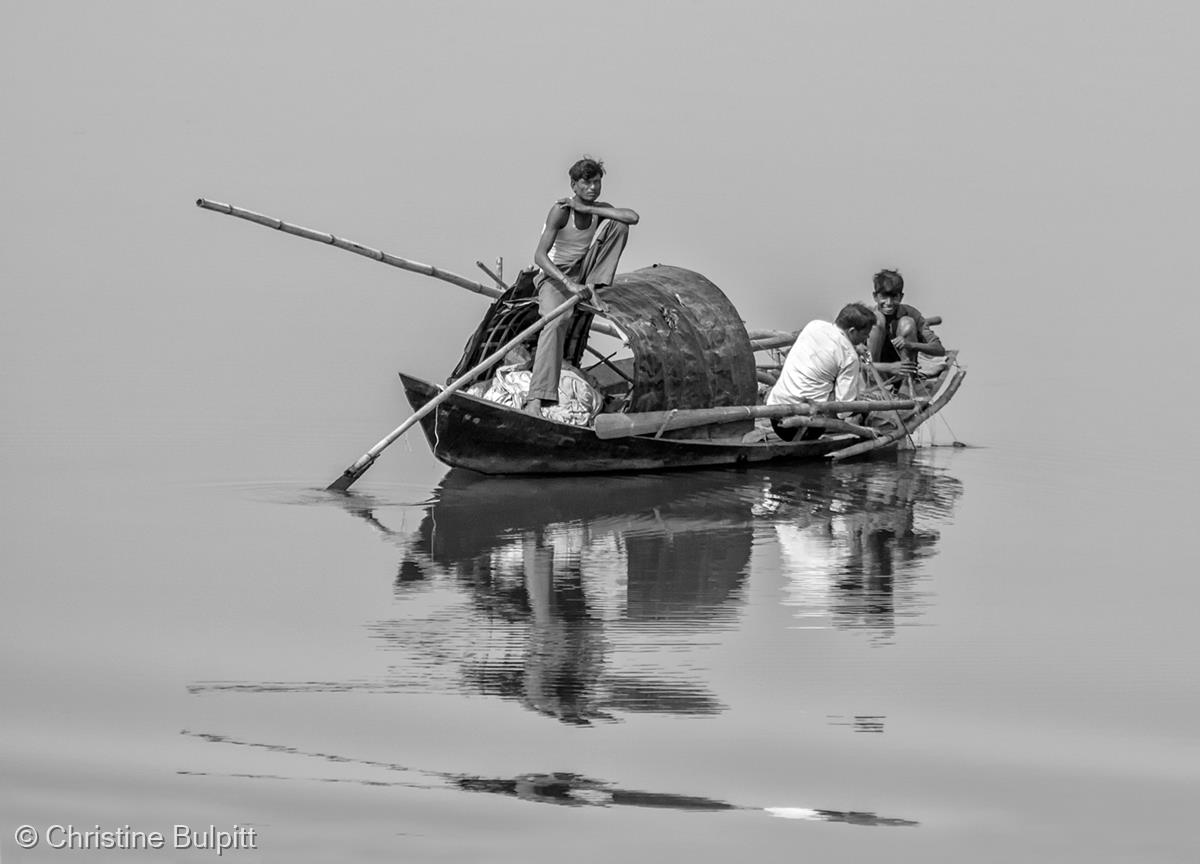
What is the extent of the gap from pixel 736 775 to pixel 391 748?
1199 mm

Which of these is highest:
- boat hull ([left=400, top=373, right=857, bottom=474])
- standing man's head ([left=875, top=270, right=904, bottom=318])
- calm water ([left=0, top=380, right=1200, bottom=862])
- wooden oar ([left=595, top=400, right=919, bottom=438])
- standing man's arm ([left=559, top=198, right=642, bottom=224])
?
standing man's arm ([left=559, top=198, right=642, bottom=224])

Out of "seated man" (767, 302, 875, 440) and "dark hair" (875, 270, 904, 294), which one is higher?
"dark hair" (875, 270, 904, 294)

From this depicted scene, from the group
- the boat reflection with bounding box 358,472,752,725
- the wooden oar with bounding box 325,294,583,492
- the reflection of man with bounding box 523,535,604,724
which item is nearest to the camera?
the reflection of man with bounding box 523,535,604,724

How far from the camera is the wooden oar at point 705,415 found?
12117mm

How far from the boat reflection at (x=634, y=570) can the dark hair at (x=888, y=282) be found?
1.33 m

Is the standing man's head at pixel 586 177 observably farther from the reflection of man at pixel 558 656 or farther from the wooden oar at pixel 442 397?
the reflection of man at pixel 558 656

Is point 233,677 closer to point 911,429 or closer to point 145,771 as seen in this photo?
point 145,771

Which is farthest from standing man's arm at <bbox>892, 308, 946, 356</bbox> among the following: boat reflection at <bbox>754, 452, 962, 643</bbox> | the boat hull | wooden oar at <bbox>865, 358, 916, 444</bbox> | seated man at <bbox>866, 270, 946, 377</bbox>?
the boat hull

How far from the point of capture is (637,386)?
12.5 metres

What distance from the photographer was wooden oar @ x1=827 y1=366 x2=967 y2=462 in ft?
44.0

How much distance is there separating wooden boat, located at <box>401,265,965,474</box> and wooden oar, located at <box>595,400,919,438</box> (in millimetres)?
101

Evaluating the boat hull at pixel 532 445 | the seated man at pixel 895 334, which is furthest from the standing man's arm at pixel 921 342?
the boat hull at pixel 532 445

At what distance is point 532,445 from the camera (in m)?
12.2

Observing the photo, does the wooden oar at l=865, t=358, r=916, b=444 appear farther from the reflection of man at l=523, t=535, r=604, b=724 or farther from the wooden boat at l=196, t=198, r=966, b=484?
the reflection of man at l=523, t=535, r=604, b=724
